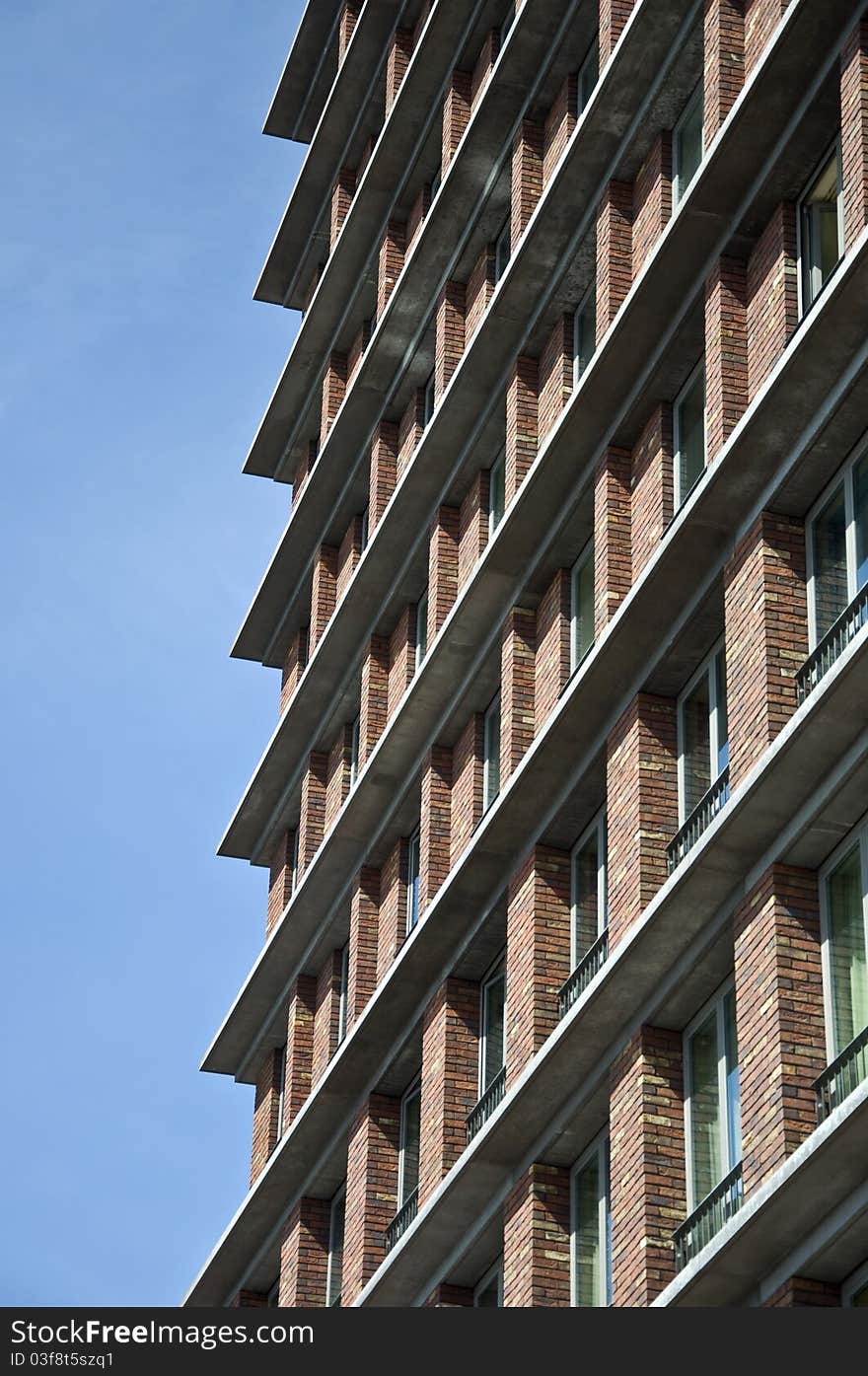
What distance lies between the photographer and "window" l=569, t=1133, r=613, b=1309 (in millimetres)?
24375

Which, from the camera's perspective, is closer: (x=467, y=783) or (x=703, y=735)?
(x=703, y=735)

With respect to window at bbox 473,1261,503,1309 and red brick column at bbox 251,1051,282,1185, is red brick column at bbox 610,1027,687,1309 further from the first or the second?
red brick column at bbox 251,1051,282,1185

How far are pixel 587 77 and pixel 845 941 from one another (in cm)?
1543

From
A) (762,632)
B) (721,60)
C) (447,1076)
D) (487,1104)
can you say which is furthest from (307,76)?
(762,632)

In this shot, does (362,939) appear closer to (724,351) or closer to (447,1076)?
(447,1076)

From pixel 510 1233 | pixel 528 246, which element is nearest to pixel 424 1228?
pixel 510 1233

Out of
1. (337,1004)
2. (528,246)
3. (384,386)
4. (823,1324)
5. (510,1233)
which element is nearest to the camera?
(823,1324)

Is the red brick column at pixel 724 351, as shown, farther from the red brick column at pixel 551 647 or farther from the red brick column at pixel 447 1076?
the red brick column at pixel 447 1076

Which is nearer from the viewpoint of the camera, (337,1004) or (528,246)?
(528,246)

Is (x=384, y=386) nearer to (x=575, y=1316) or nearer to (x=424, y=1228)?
(x=424, y=1228)

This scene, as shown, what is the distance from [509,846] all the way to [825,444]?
7350 millimetres

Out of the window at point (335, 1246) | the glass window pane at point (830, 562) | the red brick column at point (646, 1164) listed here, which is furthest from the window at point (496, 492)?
the red brick column at point (646, 1164)

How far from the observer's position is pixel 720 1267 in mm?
20297

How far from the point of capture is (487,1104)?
27.7 m
